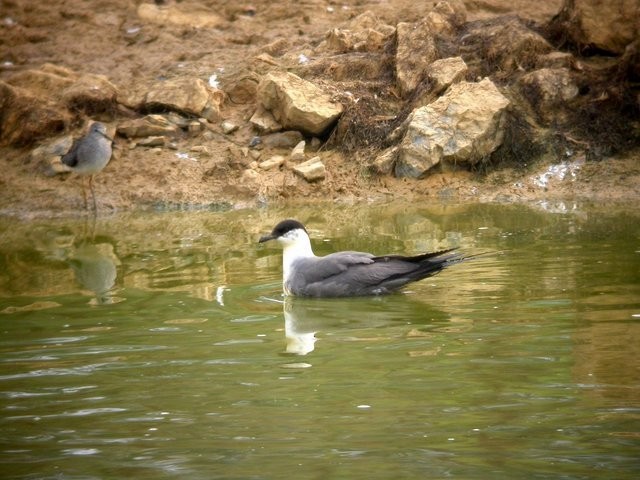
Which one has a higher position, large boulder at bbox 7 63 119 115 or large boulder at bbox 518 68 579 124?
large boulder at bbox 7 63 119 115

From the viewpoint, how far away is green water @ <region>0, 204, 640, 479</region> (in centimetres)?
496

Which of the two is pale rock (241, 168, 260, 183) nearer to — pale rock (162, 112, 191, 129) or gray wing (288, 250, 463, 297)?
pale rock (162, 112, 191, 129)

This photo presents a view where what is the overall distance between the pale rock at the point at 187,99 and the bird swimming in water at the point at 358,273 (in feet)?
22.1

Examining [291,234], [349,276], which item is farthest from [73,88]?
[349,276]

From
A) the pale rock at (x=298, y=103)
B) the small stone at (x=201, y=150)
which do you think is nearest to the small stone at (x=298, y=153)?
the pale rock at (x=298, y=103)

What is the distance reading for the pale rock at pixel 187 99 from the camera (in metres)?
15.0

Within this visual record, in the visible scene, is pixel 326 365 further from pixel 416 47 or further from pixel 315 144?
pixel 416 47

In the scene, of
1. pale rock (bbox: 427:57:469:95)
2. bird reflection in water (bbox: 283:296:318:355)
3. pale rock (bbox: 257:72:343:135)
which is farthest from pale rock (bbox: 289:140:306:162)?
bird reflection in water (bbox: 283:296:318:355)

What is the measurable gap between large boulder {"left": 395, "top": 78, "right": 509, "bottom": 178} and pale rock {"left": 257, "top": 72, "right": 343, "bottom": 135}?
1.22 metres

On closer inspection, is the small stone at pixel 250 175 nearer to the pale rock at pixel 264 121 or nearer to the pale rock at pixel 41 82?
the pale rock at pixel 264 121

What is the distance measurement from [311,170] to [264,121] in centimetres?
137

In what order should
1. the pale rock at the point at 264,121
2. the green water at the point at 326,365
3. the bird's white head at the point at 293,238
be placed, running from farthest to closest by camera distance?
the pale rock at the point at 264,121, the bird's white head at the point at 293,238, the green water at the point at 326,365

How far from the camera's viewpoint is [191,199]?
45.6 feet

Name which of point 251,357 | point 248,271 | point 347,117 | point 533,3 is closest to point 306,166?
point 347,117
